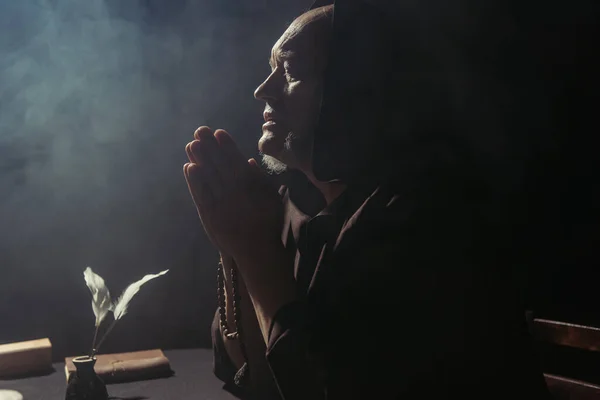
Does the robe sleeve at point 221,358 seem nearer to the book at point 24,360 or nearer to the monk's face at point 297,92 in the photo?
the monk's face at point 297,92

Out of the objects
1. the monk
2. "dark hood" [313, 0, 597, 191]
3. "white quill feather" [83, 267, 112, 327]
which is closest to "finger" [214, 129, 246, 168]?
the monk

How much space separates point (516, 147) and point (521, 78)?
0.36 ft

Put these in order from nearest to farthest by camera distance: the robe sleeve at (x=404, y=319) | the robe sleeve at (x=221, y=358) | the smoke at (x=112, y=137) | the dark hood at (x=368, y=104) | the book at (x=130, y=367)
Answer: the robe sleeve at (x=404, y=319) < the dark hood at (x=368, y=104) < the robe sleeve at (x=221, y=358) < the book at (x=130, y=367) < the smoke at (x=112, y=137)

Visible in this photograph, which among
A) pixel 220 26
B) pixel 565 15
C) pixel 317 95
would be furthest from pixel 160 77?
pixel 565 15

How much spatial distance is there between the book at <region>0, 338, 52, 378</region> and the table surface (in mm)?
28

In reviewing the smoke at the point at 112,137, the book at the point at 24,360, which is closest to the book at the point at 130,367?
the book at the point at 24,360

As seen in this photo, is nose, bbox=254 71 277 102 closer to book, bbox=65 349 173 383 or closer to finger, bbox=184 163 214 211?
finger, bbox=184 163 214 211

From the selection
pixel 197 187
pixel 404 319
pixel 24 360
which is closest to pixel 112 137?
pixel 24 360

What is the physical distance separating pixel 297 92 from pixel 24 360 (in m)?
1.00

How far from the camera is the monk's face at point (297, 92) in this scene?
88 centimetres

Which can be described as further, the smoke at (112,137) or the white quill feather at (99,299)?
the smoke at (112,137)

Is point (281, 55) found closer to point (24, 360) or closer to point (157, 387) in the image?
point (157, 387)

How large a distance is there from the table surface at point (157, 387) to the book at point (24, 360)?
0.03 meters

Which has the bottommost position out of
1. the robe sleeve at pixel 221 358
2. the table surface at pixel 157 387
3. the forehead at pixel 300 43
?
the table surface at pixel 157 387
